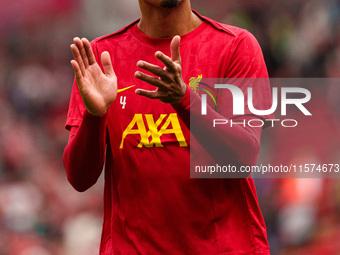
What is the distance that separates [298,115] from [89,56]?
3978mm

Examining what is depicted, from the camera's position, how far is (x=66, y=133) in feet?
18.5

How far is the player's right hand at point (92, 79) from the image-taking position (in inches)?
74.1

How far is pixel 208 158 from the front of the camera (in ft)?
6.55

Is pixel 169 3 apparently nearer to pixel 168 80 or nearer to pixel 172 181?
pixel 168 80

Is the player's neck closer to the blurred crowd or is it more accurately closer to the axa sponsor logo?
the axa sponsor logo

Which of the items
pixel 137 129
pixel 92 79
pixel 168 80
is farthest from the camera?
pixel 137 129

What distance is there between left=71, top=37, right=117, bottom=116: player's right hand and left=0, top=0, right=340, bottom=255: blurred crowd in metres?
3.04

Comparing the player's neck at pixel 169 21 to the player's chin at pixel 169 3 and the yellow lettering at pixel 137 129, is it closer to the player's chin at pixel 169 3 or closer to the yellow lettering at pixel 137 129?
the player's chin at pixel 169 3

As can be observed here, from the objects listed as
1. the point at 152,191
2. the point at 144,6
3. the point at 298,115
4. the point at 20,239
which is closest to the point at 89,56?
the point at 144,6

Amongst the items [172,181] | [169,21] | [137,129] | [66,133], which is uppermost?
[169,21]

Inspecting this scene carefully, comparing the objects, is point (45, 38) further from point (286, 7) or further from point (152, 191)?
point (152, 191)

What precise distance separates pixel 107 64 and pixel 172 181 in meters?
0.43

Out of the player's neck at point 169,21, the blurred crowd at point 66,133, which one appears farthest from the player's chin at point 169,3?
the blurred crowd at point 66,133

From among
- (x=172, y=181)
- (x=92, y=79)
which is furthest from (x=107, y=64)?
(x=172, y=181)
